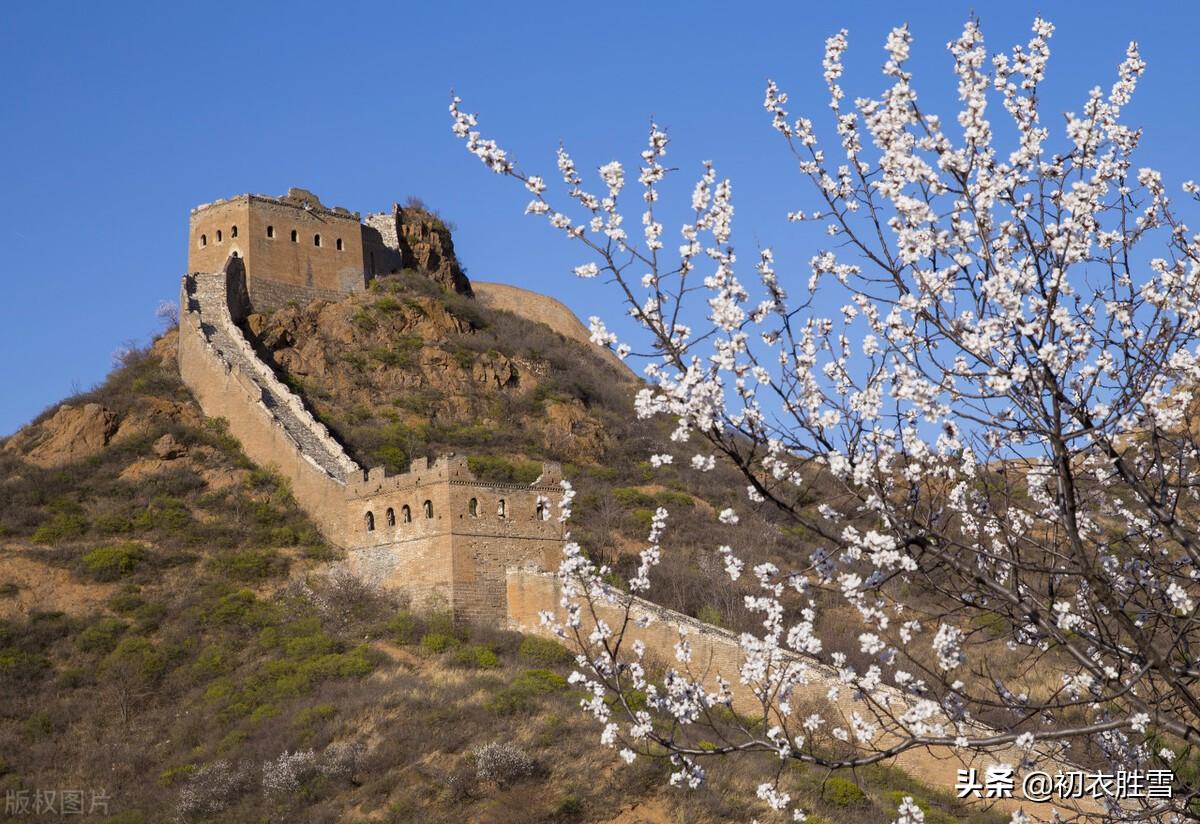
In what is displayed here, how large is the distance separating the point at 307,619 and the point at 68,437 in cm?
1321

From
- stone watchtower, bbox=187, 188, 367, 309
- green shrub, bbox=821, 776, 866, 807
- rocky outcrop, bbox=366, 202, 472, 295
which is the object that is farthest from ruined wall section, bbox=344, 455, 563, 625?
rocky outcrop, bbox=366, 202, 472, 295

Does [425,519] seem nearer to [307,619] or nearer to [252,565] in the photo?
[307,619]

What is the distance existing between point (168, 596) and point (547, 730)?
11283 millimetres

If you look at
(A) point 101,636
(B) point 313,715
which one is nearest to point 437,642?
(B) point 313,715

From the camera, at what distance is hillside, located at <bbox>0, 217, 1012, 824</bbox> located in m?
25.4

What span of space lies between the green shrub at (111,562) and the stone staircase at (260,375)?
4.76m

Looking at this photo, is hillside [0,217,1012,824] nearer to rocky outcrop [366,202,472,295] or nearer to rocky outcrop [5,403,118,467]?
rocky outcrop [5,403,118,467]

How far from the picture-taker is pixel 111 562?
112 ft

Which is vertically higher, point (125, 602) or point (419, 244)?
point (419, 244)

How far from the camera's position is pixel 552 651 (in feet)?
97.6

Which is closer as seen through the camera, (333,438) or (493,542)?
(493,542)

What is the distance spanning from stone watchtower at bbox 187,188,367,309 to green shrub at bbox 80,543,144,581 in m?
14.5

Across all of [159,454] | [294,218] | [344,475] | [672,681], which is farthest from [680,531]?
[672,681]

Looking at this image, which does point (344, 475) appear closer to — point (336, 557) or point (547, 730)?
point (336, 557)
